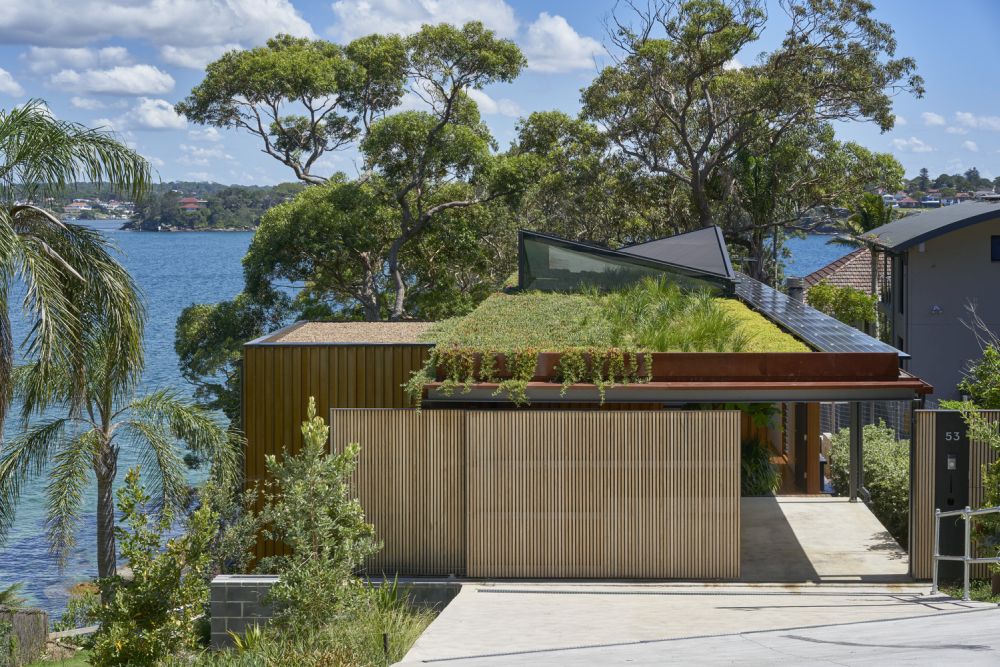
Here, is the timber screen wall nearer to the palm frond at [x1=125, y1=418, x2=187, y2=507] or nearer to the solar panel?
the solar panel

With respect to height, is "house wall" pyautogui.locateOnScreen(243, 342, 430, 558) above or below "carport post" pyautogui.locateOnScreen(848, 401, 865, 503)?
above

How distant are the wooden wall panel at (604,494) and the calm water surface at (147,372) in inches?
184

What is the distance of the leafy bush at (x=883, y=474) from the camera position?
14039mm

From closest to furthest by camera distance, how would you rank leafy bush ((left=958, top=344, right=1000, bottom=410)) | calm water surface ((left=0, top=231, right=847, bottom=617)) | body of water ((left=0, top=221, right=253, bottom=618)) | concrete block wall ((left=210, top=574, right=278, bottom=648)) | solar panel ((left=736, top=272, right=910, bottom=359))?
concrete block wall ((left=210, top=574, right=278, bottom=648)) < solar panel ((left=736, top=272, right=910, bottom=359)) < leafy bush ((left=958, top=344, right=1000, bottom=410)) < body of water ((left=0, top=221, right=253, bottom=618)) < calm water surface ((left=0, top=231, right=847, bottom=617))

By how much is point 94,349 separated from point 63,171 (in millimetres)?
2093

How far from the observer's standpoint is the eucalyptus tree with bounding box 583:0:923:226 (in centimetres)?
3597

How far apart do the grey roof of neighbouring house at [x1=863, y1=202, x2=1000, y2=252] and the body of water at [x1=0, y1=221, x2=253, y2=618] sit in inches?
759

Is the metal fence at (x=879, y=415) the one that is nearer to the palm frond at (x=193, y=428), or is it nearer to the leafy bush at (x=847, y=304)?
the leafy bush at (x=847, y=304)

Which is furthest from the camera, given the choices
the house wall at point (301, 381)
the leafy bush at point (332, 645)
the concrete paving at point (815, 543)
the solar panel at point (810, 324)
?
the house wall at point (301, 381)

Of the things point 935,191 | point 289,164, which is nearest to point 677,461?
point 289,164

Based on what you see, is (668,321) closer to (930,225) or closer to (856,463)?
(856,463)

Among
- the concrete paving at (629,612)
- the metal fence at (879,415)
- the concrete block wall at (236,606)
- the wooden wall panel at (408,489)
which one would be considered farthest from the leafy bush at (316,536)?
the metal fence at (879,415)

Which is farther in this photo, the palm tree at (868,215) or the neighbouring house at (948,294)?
the palm tree at (868,215)

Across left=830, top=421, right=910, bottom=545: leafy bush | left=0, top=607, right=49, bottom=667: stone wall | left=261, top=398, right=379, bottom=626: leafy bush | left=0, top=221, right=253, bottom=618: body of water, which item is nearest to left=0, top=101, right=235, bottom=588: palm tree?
left=0, top=221, right=253, bottom=618: body of water
